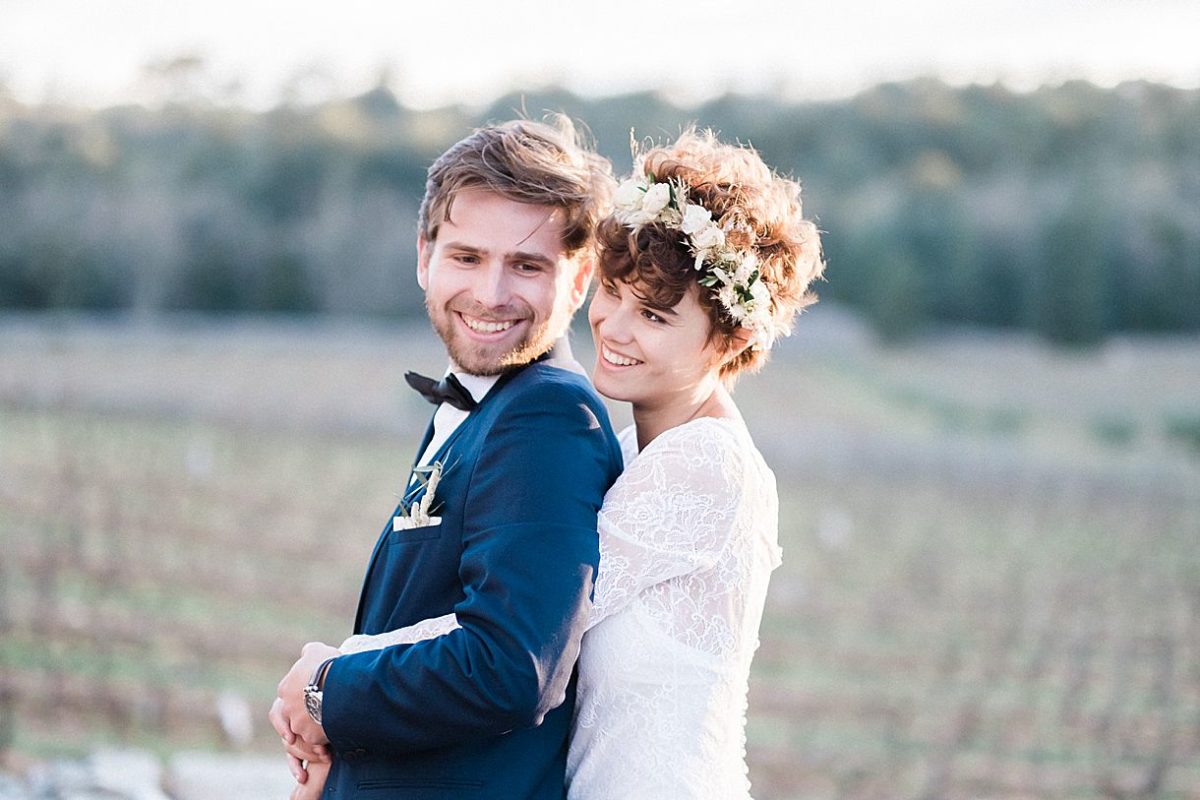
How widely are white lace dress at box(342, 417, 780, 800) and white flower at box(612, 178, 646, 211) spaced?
0.41 metres

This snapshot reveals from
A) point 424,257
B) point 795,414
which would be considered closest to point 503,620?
point 424,257

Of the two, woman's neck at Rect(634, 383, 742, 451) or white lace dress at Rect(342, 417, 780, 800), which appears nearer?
white lace dress at Rect(342, 417, 780, 800)

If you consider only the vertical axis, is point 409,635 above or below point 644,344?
below

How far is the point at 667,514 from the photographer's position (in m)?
2.16

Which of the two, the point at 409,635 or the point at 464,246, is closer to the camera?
the point at 409,635

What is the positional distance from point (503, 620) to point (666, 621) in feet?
1.22

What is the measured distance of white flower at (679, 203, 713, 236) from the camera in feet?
7.45

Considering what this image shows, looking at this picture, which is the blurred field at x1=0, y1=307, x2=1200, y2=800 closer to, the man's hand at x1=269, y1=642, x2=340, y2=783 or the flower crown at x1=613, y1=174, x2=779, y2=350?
the man's hand at x1=269, y1=642, x2=340, y2=783

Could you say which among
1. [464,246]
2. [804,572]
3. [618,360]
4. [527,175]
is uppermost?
[527,175]

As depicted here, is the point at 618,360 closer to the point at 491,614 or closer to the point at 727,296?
the point at 727,296

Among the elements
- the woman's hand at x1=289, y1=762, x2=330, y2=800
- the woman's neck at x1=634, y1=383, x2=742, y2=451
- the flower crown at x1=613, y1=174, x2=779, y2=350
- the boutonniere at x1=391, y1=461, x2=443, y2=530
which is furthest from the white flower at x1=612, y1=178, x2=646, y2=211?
the woman's hand at x1=289, y1=762, x2=330, y2=800

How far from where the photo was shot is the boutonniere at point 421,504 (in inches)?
84.2

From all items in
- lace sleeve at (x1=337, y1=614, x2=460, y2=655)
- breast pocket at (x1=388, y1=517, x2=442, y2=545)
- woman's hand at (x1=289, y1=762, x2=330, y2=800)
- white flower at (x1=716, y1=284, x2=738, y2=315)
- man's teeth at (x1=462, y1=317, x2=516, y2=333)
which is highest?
white flower at (x1=716, y1=284, x2=738, y2=315)

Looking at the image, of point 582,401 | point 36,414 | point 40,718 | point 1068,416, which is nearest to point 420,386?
point 582,401
